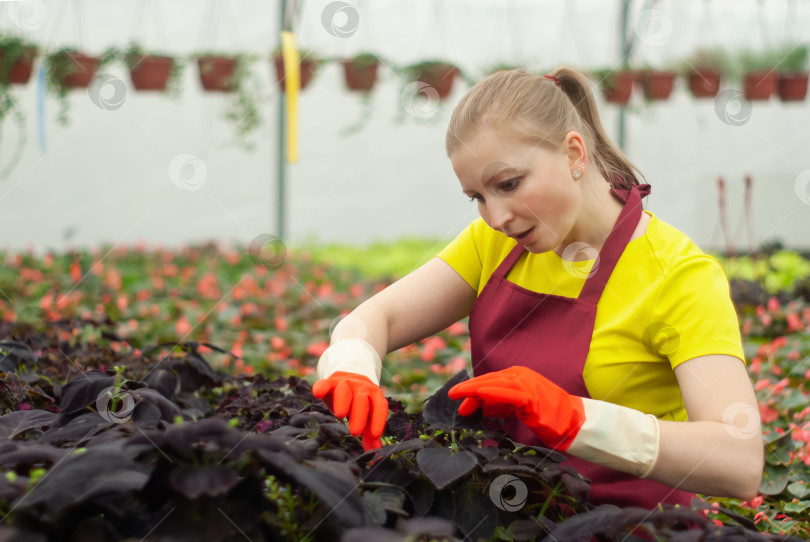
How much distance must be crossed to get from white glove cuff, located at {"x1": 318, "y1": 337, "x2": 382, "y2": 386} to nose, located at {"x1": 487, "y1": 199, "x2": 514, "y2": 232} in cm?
31

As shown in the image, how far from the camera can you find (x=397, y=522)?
0.72m

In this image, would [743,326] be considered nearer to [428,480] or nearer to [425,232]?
[428,480]

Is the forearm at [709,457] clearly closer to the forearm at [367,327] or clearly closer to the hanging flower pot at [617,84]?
the forearm at [367,327]

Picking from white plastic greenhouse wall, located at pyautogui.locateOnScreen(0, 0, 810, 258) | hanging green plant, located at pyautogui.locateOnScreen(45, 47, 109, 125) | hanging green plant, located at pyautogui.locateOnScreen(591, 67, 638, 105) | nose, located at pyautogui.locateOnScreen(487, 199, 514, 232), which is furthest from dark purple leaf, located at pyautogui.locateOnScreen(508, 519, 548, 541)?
white plastic greenhouse wall, located at pyautogui.locateOnScreen(0, 0, 810, 258)

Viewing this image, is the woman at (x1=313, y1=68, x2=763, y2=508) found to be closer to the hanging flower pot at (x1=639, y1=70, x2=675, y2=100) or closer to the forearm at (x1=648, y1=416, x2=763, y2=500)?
the forearm at (x1=648, y1=416, x2=763, y2=500)

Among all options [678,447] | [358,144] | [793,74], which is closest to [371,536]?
[678,447]

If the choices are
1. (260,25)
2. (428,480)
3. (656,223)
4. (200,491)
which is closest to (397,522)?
(428,480)

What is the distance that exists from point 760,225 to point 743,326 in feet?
12.6

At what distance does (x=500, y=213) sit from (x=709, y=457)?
47 centimetres

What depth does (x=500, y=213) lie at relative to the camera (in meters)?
1.17

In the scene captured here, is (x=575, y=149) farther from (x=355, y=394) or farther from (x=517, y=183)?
(x=355, y=394)

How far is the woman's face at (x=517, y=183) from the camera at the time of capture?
116 cm

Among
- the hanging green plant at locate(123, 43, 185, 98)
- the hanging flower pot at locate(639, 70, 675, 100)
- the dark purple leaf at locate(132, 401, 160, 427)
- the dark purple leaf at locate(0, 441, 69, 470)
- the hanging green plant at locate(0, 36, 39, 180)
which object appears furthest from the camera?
the hanging flower pot at locate(639, 70, 675, 100)

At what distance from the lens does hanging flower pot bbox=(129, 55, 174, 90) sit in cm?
428
